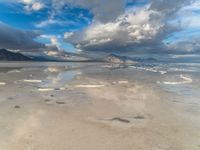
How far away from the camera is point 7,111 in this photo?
12.5m

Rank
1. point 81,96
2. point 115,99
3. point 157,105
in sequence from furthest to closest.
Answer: point 81,96, point 115,99, point 157,105

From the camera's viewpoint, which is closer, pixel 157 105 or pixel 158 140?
pixel 158 140

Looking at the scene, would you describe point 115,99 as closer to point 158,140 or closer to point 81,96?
point 81,96

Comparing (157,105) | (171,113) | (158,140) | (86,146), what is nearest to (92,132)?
(86,146)

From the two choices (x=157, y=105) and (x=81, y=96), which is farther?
(x=81, y=96)

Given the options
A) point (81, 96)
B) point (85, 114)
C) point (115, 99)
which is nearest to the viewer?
point (85, 114)

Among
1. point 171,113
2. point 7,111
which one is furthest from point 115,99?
point 7,111

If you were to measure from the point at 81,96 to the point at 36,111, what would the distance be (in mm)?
5592

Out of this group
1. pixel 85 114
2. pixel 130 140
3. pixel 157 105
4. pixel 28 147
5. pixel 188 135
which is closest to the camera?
pixel 28 147

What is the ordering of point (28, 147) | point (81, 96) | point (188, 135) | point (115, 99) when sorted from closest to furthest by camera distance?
1. point (28, 147)
2. point (188, 135)
3. point (115, 99)
4. point (81, 96)

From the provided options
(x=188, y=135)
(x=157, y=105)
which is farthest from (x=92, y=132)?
(x=157, y=105)

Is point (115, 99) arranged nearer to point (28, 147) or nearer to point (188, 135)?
point (188, 135)

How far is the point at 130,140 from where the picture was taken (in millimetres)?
8484

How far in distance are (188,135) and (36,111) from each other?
7.34 m
